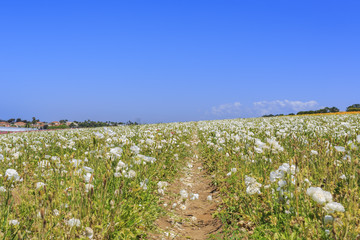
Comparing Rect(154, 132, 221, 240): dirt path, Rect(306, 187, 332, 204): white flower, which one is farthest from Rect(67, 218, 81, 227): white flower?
Rect(306, 187, 332, 204): white flower

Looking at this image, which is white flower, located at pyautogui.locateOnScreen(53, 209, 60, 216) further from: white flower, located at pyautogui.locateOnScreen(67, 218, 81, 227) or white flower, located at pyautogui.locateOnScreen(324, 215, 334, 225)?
white flower, located at pyautogui.locateOnScreen(324, 215, 334, 225)

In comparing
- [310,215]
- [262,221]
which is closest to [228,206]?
[262,221]

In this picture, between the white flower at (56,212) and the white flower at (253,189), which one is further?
the white flower at (253,189)

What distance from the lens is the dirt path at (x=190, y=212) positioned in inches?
188

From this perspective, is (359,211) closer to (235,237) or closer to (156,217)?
(235,237)

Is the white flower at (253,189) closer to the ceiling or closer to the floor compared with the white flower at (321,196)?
closer to the floor

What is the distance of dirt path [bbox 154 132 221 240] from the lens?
15.7 ft

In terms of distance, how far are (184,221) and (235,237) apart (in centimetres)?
145

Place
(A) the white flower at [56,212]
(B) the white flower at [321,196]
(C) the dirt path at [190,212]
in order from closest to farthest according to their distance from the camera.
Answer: (B) the white flower at [321,196], (A) the white flower at [56,212], (C) the dirt path at [190,212]

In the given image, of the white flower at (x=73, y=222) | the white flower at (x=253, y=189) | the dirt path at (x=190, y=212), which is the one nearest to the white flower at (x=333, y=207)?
the white flower at (x=253, y=189)

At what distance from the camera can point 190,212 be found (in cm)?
596

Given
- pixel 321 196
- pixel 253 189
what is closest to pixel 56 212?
pixel 253 189

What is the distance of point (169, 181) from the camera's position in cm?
769

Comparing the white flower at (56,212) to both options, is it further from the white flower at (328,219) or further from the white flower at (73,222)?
the white flower at (328,219)
